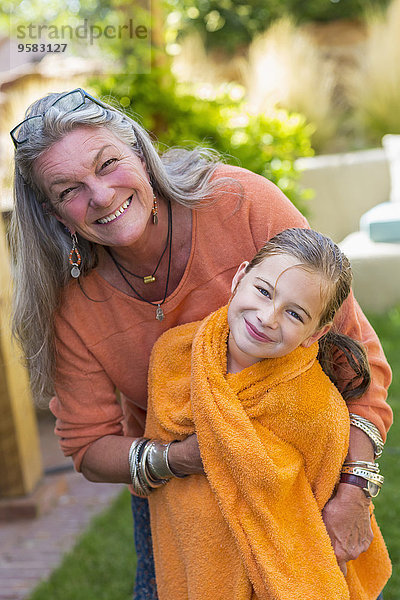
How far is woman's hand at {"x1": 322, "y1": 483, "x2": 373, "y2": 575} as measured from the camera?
1.49 m

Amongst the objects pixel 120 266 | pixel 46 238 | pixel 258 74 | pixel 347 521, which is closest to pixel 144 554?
pixel 347 521

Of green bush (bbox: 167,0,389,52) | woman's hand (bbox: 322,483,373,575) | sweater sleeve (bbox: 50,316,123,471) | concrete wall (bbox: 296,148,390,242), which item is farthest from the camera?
green bush (bbox: 167,0,389,52)

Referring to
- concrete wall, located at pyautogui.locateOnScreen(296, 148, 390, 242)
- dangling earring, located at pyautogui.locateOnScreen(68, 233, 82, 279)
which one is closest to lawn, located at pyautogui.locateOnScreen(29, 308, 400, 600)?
dangling earring, located at pyautogui.locateOnScreen(68, 233, 82, 279)

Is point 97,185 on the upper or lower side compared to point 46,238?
upper

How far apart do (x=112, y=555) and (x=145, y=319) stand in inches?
68.1

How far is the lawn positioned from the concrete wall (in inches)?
142

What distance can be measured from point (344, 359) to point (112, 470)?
0.62m

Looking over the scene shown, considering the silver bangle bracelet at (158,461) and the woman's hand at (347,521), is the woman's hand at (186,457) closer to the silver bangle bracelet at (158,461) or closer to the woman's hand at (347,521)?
the silver bangle bracelet at (158,461)

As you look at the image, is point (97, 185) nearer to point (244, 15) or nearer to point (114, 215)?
point (114, 215)

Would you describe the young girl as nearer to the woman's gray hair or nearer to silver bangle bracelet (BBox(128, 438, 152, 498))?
silver bangle bracelet (BBox(128, 438, 152, 498))

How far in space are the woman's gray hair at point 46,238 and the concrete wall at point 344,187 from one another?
512 cm

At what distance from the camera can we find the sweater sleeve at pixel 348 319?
5.27ft

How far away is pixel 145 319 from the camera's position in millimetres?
1734

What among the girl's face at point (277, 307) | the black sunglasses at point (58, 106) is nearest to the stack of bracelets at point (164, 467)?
the girl's face at point (277, 307)
